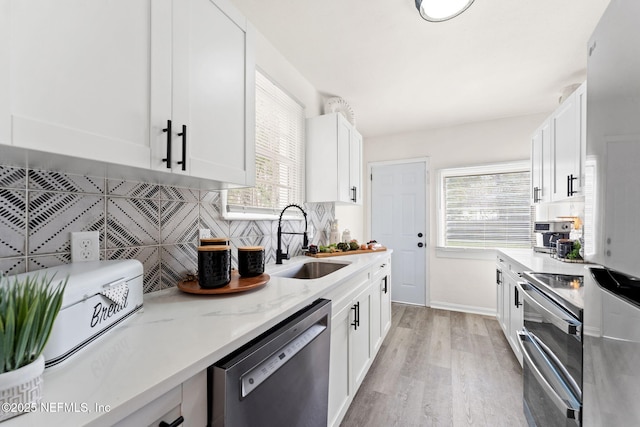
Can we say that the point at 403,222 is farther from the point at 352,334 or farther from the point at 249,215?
the point at 249,215

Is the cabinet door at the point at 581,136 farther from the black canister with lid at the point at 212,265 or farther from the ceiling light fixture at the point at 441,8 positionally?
the black canister with lid at the point at 212,265

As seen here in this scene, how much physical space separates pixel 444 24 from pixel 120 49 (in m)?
1.96

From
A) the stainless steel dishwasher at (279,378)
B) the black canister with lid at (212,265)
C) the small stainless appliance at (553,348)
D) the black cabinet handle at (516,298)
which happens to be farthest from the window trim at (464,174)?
the black canister with lid at (212,265)

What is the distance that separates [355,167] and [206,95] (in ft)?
6.94

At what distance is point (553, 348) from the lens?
1249mm

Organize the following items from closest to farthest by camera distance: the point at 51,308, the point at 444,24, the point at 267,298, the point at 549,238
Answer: the point at 51,308 → the point at 267,298 → the point at 444,24 → the point at 549,238

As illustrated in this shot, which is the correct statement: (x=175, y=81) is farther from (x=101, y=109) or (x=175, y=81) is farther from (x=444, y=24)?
(x=444, y=24)

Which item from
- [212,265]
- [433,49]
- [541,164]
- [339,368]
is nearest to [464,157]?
[541,164]

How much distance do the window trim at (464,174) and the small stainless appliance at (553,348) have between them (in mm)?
2018

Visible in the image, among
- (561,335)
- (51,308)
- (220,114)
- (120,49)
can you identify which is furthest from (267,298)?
(561,335)

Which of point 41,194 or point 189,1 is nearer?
point 41,194

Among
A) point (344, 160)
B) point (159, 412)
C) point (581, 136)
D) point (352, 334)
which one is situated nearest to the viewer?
point (159, 412)

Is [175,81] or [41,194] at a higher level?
[175,81]

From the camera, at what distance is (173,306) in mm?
982
